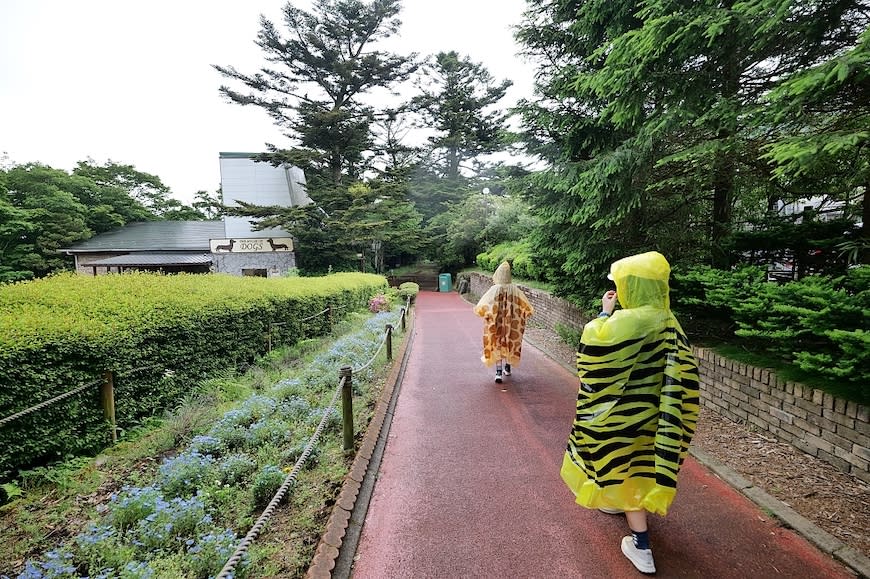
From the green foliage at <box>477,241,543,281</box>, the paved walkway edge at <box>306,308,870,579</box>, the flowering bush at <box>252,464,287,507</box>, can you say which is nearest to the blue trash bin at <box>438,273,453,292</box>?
the green foliage at <box>477,241,543,281</box>

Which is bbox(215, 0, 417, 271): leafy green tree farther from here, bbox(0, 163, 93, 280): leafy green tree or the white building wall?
bbox(0, 163, 93, 280): leafy green tree

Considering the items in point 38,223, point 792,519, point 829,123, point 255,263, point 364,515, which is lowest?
point 364,515

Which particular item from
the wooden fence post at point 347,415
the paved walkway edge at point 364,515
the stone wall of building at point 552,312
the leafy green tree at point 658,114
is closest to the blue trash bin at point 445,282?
the stone wall of building at point 552,312

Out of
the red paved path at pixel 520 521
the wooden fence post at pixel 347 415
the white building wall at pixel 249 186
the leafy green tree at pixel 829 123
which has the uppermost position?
the white building wall at pixel 249 186

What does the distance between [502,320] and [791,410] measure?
3.38 meters

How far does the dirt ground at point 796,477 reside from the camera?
2645mm

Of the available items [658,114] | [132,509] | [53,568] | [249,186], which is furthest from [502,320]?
[249,186]

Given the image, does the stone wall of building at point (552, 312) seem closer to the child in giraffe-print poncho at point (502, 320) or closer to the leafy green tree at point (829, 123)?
the child in giraffe-print poncho at point (502, 320)

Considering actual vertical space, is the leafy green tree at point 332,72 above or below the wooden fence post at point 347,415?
above

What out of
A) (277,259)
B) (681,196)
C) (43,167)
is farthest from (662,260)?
(43,167)

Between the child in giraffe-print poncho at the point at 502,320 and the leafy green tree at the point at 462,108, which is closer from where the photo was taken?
the child in giraffe-print poncho at the point at 502,320

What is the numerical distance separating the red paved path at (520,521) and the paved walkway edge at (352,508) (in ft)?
0.25

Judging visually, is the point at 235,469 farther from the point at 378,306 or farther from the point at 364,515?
the point at 378,306

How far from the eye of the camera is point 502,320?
607 cm
